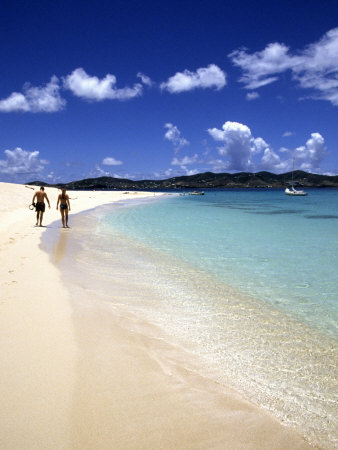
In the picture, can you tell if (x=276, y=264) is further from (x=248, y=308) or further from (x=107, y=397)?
(x=107, y=397)

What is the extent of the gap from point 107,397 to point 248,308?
12.9 feet

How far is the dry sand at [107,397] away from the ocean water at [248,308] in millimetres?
371

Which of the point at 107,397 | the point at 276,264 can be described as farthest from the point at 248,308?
the point at 276,264

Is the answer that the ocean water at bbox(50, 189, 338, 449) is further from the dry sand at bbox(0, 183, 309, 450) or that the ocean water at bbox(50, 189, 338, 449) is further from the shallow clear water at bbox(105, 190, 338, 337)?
the dry sand at bbox(0, 183, 309, 450)

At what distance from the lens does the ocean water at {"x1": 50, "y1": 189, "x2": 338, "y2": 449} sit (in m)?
3.62

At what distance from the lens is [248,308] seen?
6.44 metres

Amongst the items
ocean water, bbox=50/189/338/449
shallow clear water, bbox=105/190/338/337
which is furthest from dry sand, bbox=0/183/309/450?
shallow clear water, bbox=105/190/338/337

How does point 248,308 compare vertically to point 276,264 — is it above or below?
below

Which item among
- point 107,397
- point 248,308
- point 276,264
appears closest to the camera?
point 107,397

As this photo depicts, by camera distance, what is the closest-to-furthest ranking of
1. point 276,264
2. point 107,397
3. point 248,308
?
point 107,397 → point 248,308 → point 276,264

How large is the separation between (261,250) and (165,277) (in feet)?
19.7

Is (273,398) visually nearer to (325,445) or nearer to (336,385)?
(325,445)

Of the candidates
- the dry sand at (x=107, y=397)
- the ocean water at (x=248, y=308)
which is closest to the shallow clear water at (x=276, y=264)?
the ocean water at (x=248, y=308)

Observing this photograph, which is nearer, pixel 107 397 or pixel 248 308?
pixel 107 397
